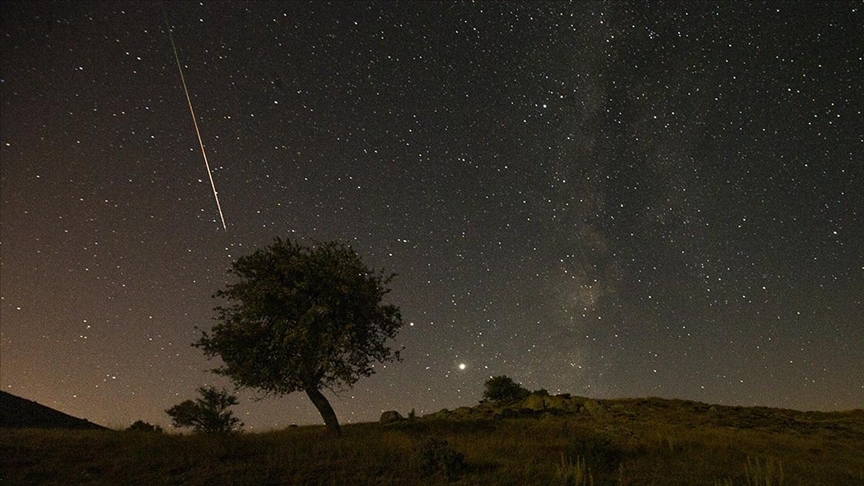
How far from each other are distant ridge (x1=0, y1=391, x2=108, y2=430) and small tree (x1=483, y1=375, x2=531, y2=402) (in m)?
27.4

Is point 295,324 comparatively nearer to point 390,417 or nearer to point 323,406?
point 323,406

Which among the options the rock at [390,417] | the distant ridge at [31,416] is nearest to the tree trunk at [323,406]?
the rock at [390,417]


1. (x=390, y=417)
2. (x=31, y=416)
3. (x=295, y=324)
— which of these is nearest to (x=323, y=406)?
(x=295, y=324)

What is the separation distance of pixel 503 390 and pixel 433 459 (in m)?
28.3

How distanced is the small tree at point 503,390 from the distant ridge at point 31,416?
27413 mm

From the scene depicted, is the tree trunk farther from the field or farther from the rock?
the rock

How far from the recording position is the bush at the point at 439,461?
38.5 feet

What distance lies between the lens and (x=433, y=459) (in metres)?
12.3

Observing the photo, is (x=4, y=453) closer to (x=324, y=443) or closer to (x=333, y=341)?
(x=324, y=443)

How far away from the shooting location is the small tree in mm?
38466

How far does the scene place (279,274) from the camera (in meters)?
19.9

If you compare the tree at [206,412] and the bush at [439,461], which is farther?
the tree at [206,412]

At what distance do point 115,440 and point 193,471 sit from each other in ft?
15.9

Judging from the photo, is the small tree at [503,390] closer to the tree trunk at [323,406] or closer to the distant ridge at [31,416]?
the tree trunk at [323,406]
